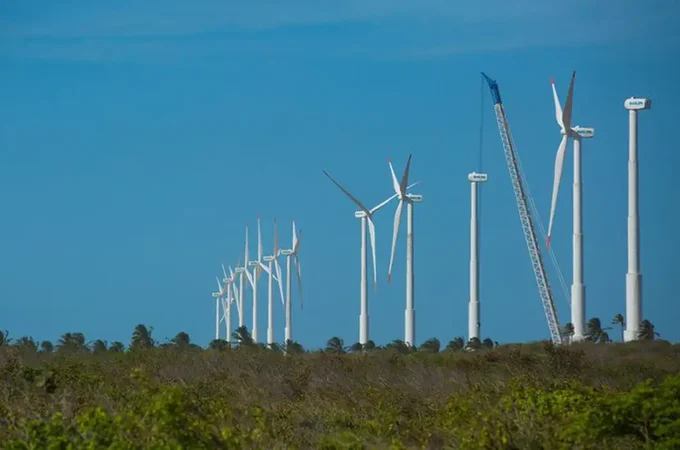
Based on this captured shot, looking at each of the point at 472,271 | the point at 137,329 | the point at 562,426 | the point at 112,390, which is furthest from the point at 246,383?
the point at 472,271

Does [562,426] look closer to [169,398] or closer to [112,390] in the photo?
[169,398]

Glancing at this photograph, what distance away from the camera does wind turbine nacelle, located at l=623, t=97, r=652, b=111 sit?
259 feet

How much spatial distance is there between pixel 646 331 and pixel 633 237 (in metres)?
8.65

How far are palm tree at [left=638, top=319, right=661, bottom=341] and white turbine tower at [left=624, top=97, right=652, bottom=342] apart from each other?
1.36ft

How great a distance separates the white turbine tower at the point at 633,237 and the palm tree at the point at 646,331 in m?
0.42

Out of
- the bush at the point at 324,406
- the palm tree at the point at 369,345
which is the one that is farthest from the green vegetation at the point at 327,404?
the palm tree at the point at 369,345

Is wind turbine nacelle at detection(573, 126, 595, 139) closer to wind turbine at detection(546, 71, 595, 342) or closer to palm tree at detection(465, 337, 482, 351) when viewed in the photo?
wind turbine at detection(546, 71, 595, 342)

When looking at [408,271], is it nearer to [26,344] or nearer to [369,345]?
[369,345]

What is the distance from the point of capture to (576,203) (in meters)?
79.7

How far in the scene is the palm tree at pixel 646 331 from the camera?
79750 mm

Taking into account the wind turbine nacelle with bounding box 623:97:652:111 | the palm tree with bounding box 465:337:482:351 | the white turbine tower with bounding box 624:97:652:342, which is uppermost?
the wind turbine nacelle with bounding box 623:97:652:111

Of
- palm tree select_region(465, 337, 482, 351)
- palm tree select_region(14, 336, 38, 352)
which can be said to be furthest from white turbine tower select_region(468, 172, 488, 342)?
palm tree select_region(14, 336, 38, 352)

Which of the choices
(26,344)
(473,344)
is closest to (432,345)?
(473,344)

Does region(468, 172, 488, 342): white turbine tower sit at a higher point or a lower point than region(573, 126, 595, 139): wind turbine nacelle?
lower
